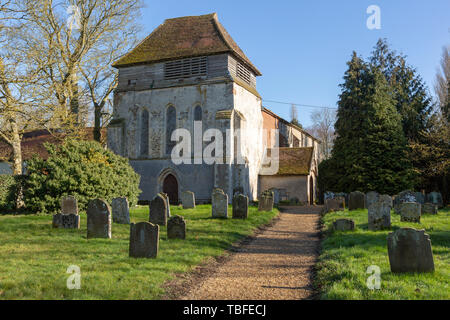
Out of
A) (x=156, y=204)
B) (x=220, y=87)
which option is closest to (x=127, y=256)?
(x=156, y=204)

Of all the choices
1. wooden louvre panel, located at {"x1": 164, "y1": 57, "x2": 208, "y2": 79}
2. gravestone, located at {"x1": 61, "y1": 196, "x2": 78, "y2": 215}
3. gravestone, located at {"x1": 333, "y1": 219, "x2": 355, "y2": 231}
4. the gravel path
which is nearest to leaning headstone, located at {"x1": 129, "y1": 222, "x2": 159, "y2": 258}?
the gravel path

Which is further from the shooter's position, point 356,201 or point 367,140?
point 367,140

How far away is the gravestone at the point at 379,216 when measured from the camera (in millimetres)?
11828

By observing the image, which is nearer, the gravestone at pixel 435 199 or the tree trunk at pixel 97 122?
the gravestone at pixel 435 199

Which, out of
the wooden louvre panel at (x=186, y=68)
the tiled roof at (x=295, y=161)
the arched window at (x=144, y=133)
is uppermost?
the wooden louvre panel at (x=186, y=68)

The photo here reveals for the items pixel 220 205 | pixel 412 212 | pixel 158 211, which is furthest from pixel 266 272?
pixel 412 212

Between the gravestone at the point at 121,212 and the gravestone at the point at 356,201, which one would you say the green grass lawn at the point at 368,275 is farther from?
the gravestone at the point at 356,201

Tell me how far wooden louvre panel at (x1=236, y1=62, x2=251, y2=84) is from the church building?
0.07 m

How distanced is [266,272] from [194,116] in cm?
1931

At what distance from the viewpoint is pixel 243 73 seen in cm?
2744

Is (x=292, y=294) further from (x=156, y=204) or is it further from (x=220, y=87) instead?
Answer: (x=220, y=87)

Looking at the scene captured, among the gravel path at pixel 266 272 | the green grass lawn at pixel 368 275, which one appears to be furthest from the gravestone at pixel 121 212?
the green grass lawn at pixel 368 275

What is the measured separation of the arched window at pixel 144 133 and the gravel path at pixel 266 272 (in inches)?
647

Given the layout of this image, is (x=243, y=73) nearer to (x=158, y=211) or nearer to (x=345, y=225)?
(x=158, y=211)
